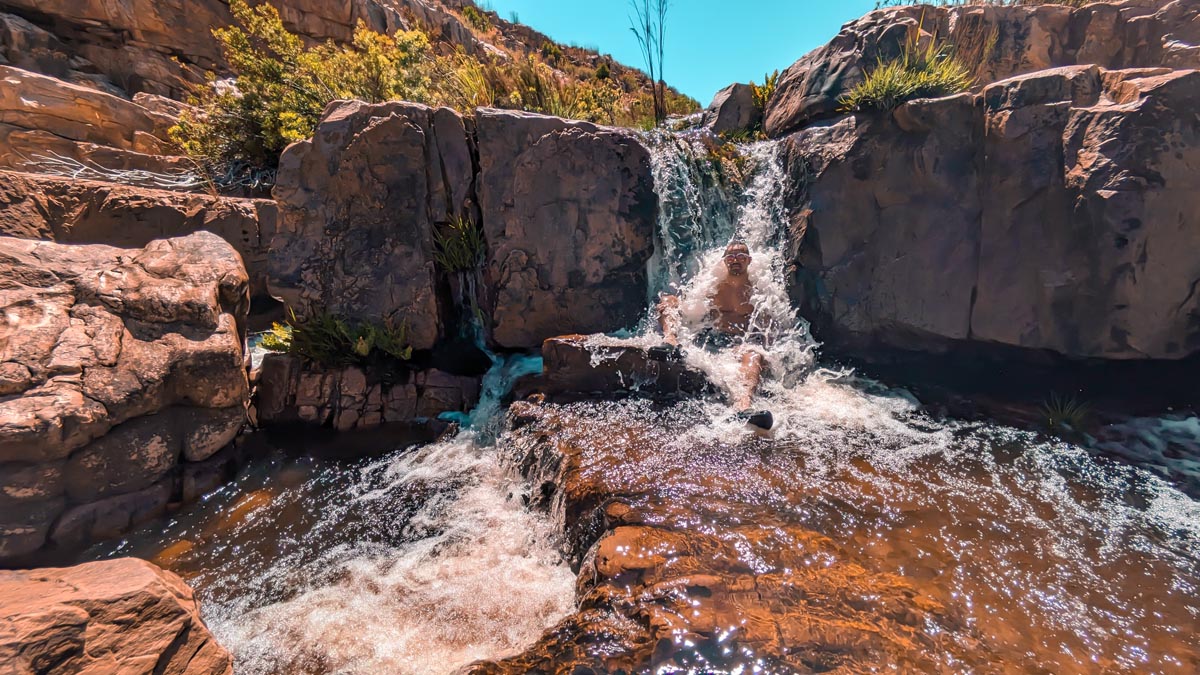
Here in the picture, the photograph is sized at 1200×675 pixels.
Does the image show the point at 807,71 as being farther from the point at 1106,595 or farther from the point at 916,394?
the point at 1106,595

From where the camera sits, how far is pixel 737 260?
580 cm

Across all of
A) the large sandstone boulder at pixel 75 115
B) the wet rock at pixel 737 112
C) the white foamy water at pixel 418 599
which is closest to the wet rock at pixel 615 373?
the white foamy water at pixel 418 599

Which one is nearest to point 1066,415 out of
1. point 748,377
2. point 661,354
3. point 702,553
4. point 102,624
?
point 748,377

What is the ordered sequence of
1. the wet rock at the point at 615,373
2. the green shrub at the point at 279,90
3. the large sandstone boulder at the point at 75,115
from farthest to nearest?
the large sandstone boulder at the point at 75,115 → the green shrub at the point at 279,90 → the wet rock at the point at 615,373

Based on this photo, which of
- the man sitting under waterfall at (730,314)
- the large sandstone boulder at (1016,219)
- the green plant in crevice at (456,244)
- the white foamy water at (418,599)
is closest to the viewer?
the white foamy water at (418,599)

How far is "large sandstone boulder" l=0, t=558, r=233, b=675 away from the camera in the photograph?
1.84m

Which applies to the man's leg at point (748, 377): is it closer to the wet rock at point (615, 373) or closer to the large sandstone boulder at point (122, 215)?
the wet rock at point (615, 373)

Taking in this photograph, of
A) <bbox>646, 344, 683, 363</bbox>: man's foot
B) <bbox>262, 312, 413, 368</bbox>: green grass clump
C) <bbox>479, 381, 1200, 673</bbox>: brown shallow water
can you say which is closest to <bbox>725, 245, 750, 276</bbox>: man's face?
<bbox>646, 344, 683, 363</bbox>: man's foot

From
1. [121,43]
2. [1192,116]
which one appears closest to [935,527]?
[1192,116]

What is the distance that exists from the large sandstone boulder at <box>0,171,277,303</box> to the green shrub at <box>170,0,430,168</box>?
4.39 feet

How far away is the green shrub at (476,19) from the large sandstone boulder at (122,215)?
1992 centimetres

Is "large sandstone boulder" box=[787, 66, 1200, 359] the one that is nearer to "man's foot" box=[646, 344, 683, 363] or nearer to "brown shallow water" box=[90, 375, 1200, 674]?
"brown shallow water" box=[90, 375, 1200, 674]

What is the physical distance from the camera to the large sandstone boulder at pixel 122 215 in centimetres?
518

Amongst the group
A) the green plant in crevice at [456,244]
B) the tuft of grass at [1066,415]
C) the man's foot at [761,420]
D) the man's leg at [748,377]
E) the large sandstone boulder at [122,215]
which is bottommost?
the tuft of grass at [1066,415]
